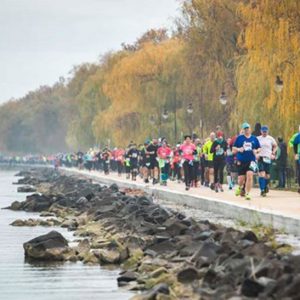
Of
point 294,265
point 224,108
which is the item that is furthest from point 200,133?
point 294,265

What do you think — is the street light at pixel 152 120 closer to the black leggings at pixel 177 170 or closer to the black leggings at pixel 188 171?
the black leggings at pixel 177 170

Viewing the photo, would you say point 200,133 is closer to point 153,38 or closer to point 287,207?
point 287,207

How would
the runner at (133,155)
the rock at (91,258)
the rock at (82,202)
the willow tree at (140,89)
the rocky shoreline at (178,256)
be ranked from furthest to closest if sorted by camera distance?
the willow tree at (140,89), the runner at (133,155), the rock at (82,202), the rock at (91,258), the rocky shoreline at (178,256)

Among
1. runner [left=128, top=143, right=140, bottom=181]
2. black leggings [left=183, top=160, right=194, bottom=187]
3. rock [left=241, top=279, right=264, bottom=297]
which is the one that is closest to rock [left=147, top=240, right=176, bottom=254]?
rock [left=241, top=279, right=264, bottom=297]

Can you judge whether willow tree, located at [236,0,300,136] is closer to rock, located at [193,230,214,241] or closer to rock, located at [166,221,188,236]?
rock, located at [166,221,188,236]

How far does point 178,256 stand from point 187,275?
2.56 metres

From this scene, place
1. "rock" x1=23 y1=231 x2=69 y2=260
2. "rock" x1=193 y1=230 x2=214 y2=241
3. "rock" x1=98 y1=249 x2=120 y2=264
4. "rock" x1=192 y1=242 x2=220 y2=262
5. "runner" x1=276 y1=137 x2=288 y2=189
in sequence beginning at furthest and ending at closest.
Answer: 1. "runner" x1=276 y1=137 x2=288 y2=189
2. "rock" x1=23 y1=231 x2=69 y2=260
3. "rock" x1=98 y1=249 x2=120 y2=264
4. "rock" x1=193 y1=230 x2=214 y2=241
5. "rock" x1=192 y1=242 x2=220 y2=262

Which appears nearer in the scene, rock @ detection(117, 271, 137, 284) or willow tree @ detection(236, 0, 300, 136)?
rock @ detection(117, 271, 137, 284)

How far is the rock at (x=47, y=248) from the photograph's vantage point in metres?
20.2

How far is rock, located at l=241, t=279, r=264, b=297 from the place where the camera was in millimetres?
12102

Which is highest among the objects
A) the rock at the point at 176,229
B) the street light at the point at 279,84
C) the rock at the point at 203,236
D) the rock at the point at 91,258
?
the street light at the point at 279,84

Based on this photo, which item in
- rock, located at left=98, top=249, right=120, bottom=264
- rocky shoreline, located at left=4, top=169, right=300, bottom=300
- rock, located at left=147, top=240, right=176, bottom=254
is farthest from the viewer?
rock, located at left=98, top=249, right=120, bottom=264

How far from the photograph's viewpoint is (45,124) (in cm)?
19712

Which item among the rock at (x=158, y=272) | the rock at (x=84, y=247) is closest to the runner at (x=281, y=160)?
the rock at (x=84, y=247)
